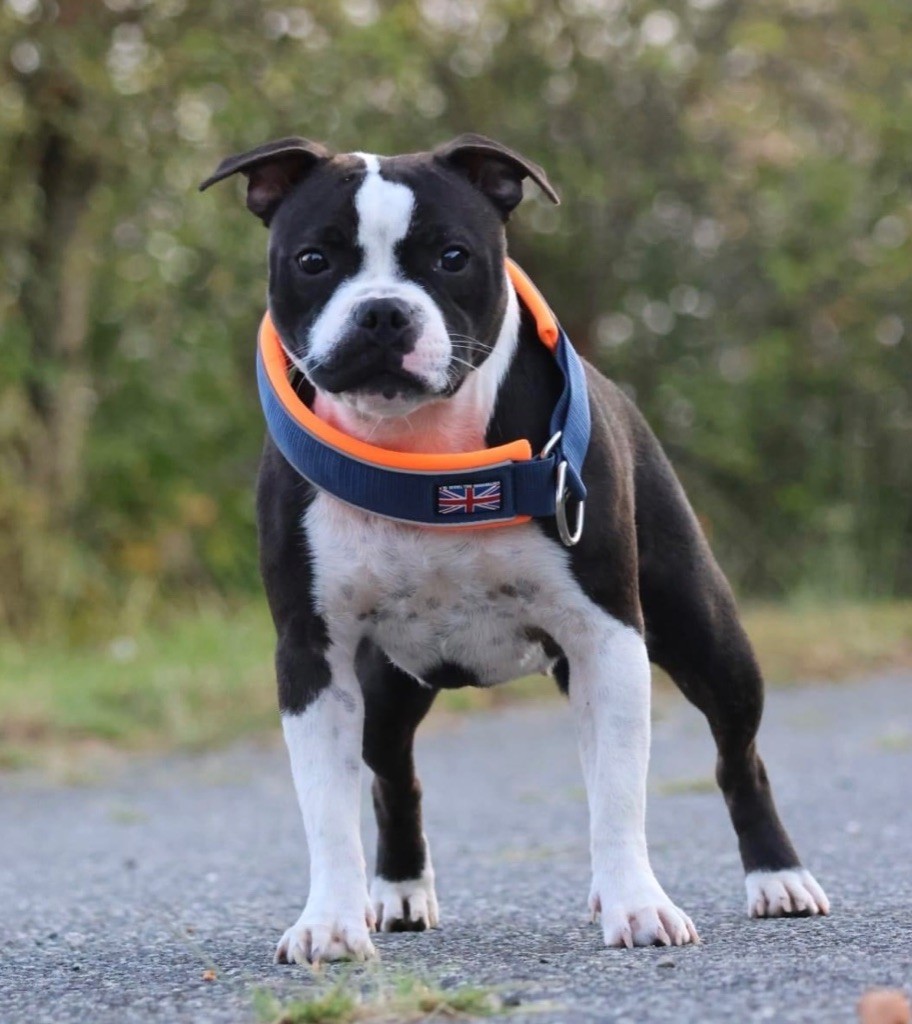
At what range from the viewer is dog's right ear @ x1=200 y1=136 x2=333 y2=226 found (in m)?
4.05

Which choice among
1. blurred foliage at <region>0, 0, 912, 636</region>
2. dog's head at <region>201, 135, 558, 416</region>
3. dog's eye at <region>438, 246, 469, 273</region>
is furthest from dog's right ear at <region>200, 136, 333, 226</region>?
blurred foliage at <region>0, 0, 912, 636</region>

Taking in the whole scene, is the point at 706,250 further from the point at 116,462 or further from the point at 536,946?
the point at 536,946

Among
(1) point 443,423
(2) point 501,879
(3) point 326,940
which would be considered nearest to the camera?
(3) point 326,940

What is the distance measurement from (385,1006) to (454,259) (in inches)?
67.5

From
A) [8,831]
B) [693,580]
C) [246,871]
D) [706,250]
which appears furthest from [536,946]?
[706,250]

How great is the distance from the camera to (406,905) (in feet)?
15.3

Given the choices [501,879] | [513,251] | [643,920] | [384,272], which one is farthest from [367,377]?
[513,251]

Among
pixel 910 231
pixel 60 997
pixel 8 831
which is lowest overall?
pixel 60 997

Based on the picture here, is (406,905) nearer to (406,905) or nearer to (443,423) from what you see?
(406,905)

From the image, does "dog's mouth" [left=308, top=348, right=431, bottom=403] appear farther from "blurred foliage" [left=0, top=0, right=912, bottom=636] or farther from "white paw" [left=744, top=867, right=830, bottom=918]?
"blurred foliage" [left=0, top=0, right=912, bottom=636]

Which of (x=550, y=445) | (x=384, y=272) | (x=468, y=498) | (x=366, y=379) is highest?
(x=384, y=272)

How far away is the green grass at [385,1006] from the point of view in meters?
2.82

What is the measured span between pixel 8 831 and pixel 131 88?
6.81 m

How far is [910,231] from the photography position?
51.1ft
